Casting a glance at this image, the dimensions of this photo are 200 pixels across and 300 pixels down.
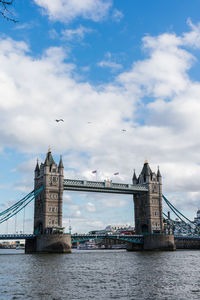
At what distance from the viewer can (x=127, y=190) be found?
4045 inches

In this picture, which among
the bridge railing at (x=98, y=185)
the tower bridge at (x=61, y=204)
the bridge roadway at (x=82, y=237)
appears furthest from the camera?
the bridge railing at (x=98, y=185)

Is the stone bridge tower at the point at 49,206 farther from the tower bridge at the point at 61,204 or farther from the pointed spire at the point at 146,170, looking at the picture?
the pointed spire at the point at 146,170

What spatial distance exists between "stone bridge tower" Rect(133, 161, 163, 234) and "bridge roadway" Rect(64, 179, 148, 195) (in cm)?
400

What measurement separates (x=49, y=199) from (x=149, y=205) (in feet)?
98.6

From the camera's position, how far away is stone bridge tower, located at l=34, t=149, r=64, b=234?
88750mm

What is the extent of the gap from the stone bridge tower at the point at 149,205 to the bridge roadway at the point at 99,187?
4.00 m

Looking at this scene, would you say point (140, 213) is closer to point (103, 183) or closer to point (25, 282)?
point (103, 183)

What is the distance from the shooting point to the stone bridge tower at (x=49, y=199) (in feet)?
291

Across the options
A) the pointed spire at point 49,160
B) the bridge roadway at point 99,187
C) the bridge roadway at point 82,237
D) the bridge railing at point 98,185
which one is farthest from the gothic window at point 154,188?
the pointed spire at point 49,160

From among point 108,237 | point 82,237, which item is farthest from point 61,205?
point 108,237

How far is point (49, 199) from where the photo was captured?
90.0 m

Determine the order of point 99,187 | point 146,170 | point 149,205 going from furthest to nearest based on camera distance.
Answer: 1. point 146,170
2. point 149,205
3. point 99,187

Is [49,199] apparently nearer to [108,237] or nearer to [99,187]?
[99,187]

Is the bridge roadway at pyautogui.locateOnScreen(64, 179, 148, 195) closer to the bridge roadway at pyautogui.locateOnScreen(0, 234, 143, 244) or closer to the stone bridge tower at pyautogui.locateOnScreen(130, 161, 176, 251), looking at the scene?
the stone bridge tower at pyautogui.locateOnScreen(130, 161, 176, 251)
